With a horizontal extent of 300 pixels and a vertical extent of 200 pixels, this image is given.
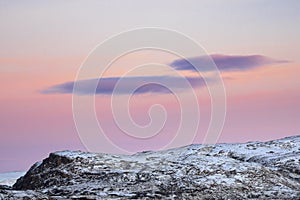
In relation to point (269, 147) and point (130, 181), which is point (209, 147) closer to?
point (269, 147)

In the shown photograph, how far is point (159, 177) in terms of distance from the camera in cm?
2088

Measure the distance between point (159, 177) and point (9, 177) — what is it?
16964mm

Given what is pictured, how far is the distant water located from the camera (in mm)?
32250

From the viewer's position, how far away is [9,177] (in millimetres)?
35125

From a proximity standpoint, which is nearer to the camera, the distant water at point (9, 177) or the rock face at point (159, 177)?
the rock face at point (159, 177)

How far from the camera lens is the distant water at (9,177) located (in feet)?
106

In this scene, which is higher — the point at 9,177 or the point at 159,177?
the point at 159,177

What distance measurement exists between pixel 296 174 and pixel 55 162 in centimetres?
988

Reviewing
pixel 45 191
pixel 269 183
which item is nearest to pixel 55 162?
pixel 45 191

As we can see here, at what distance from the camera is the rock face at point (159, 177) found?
19.7 m

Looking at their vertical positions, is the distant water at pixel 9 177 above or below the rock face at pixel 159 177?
below

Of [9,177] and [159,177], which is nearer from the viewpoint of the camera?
[159,177]

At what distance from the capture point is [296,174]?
23.2m

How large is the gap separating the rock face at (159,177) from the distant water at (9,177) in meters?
7.65
